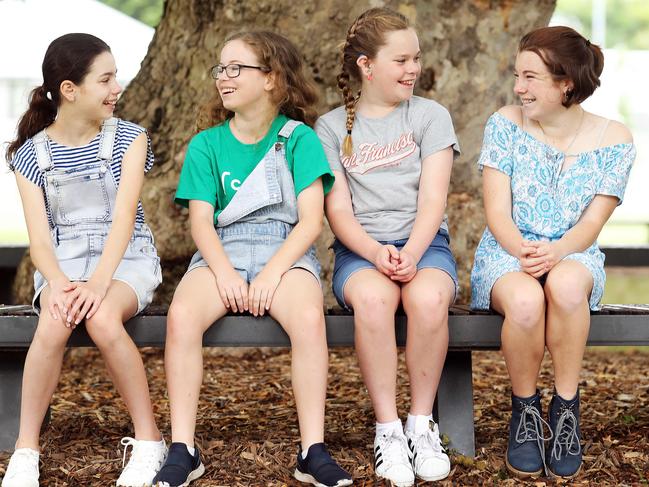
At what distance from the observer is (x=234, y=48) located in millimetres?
3680

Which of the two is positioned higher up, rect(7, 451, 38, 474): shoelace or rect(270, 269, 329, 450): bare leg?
rect(270, 269, 329, 450): bare leg

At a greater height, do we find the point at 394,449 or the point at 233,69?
the point at 233,69

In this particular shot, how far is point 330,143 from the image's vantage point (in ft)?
12.2

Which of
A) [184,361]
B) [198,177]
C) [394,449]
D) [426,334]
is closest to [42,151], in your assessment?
[198,177]

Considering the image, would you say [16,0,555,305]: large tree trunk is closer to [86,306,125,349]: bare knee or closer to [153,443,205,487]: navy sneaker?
[86,306,125,349]: bare knee

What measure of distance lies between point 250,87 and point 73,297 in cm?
101

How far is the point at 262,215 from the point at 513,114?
987 millimetres

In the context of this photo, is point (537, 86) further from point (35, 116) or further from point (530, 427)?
point (35, 116)

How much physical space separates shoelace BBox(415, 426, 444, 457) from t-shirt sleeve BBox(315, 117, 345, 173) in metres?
1.01

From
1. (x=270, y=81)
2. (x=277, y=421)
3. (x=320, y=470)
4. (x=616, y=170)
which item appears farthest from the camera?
(x=277, y=421)

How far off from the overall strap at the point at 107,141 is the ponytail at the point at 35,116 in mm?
210

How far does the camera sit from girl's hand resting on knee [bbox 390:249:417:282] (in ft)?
10.9

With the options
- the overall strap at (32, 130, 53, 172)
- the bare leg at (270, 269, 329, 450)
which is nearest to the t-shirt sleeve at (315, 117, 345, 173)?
the bare leg at (270, 269, 329, 450)

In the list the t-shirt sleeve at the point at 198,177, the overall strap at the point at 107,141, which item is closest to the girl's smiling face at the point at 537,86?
the t-shirt sleeve at the point at 198,177
